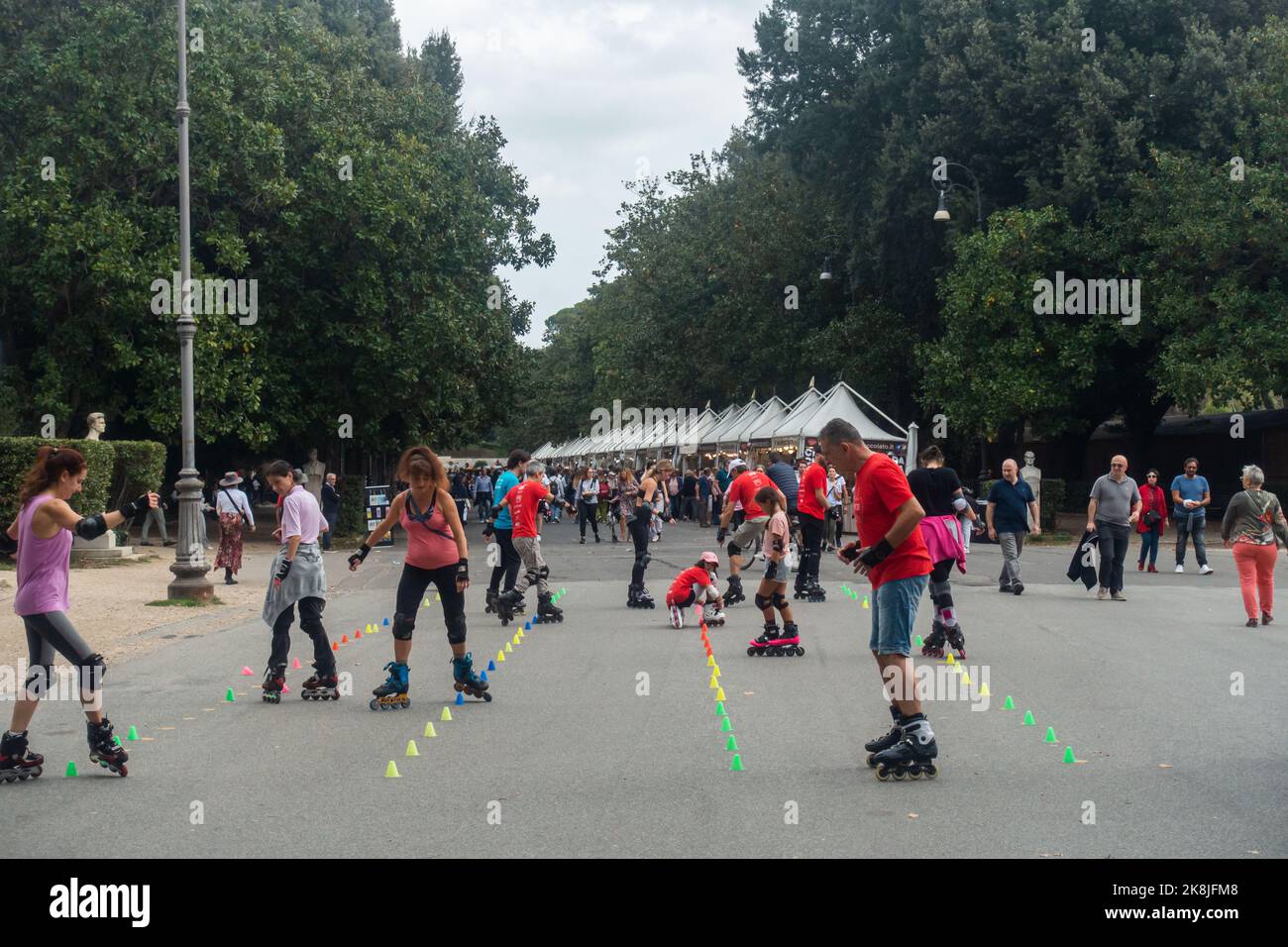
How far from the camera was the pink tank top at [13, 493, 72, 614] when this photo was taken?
7.04 meters

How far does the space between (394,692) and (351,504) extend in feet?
75.4

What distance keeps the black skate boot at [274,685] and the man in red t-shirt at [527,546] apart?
16.3ft

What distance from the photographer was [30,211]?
2542 cm

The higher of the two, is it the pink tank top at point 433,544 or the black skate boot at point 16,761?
the pink tank top at point 433,544

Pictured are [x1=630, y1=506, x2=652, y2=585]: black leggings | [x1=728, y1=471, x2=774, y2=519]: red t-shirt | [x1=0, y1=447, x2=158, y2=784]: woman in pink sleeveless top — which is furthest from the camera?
[x1=630, y1=506, x2=652, y2=585]: black leggings

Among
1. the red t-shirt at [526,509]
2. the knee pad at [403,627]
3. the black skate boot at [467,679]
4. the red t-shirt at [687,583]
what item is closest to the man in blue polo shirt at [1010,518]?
the red t-shirt at [687,583]

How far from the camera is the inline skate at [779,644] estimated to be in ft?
38.3

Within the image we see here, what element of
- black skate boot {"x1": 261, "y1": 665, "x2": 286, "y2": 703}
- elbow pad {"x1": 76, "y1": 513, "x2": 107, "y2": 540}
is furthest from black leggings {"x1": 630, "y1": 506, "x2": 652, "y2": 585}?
elbow pad {"x1": 76, "y1": 513, "x2": 107, "y2": 540}

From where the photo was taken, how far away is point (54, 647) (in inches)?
283

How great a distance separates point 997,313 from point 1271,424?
387 inches

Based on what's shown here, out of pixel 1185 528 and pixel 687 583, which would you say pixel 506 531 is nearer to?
pixel 687 583

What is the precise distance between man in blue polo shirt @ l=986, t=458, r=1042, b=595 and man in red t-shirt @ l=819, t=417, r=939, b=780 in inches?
399

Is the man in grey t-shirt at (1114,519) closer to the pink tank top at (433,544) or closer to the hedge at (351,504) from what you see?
the pink tank top at (433,544)

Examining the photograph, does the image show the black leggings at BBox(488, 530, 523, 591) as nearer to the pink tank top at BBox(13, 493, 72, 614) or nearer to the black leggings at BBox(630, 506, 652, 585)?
the black leggings at BBox(630, 506, 652, 585)
